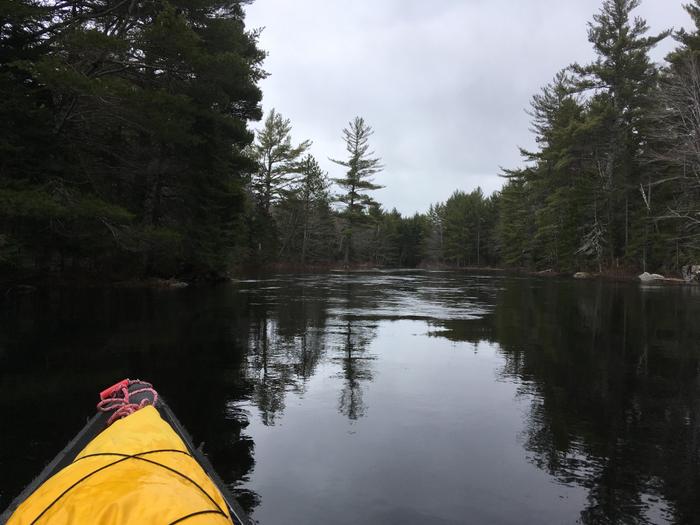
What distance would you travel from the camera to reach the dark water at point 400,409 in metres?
3.53

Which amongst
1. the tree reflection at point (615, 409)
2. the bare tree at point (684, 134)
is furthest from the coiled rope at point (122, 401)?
the bare tree at point (684, 134)

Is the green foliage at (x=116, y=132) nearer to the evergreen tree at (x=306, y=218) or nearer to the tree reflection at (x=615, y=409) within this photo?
the tree reflection at (x=615, y=409)

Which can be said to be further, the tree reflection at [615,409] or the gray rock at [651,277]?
the gray rock at [651,277]

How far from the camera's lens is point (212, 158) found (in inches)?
885

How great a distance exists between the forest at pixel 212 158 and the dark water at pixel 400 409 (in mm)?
6028

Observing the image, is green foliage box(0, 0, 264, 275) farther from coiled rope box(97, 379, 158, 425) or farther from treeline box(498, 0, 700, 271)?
treeline box(498, 0, 700, 271)

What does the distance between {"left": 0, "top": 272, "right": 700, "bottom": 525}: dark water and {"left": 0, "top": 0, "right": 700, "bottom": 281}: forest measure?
19.8 feet

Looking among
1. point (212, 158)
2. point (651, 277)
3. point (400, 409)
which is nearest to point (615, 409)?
point (400, 409)

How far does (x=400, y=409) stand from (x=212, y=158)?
768 inches

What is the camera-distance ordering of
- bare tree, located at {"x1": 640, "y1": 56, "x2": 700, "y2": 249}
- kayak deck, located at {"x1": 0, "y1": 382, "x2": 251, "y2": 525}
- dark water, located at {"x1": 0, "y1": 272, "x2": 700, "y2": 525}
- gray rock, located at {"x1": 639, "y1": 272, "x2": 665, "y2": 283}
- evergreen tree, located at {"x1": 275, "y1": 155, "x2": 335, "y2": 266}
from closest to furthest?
1. kayak deck, located at {"x1": 0, "y1": 382, "x2": 251, "y2": 525}
2. dark water, located at {"x1": 0, "y1": 272, "x2": 700, "y2": 525}
3. bare tree, located at {"x1": 640, "y1": 56, "x2": 700, "y2": 249}
4. gray rock, located at {"x1": 639, "y1": 272, "x2": 665, "y2": 283}
5. evergreen tree, located at {"x1": 275, "y1": 155, "x2": 335, "y2": 266}

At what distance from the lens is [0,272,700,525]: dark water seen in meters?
3.53

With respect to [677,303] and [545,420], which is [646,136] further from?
[545,420]

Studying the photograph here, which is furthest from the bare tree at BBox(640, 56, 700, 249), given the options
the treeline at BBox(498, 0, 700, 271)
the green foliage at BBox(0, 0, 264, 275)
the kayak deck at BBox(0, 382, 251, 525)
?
the kayak deck at BBox(0, 382, 251, 525)

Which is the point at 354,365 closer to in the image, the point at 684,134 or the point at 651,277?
the point at 684,134
